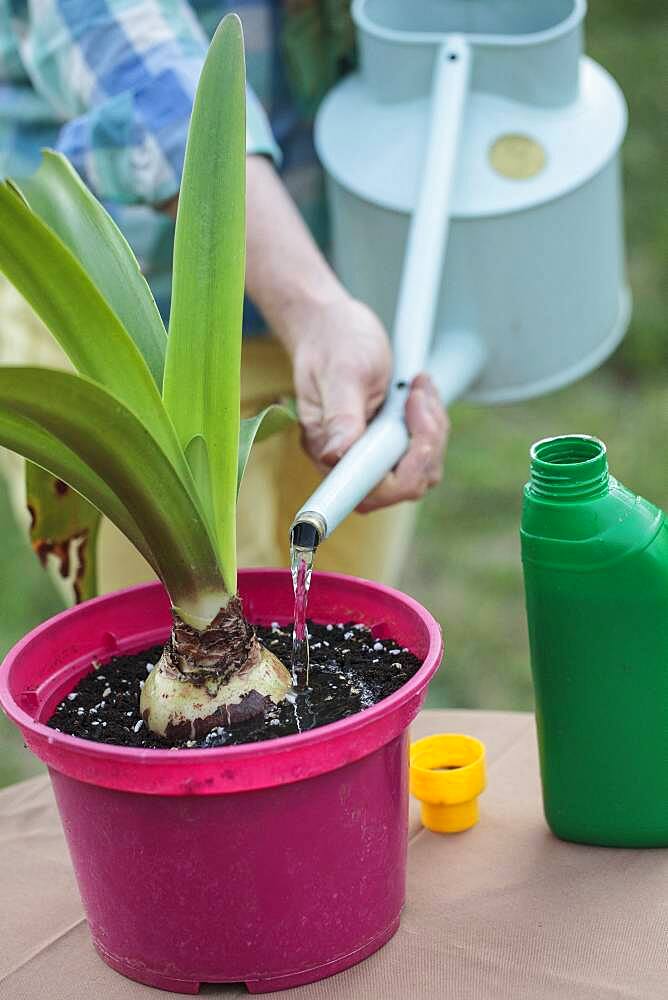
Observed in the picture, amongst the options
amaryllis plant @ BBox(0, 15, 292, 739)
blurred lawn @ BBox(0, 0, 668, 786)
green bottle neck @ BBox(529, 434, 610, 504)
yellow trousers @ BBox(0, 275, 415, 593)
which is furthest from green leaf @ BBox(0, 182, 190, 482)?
blurred lawn @ BBox(0, 0, 668, 786)

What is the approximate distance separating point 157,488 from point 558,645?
0.29 meters

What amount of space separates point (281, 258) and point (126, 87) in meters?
0.21

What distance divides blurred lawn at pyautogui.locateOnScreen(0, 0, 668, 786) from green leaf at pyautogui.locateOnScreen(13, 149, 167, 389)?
1.32m

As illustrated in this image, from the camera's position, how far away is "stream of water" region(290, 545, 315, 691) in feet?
2.61

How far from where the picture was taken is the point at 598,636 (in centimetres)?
79

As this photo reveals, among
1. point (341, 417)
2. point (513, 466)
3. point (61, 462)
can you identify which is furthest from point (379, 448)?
point (513, 466)

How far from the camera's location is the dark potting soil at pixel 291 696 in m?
0.74

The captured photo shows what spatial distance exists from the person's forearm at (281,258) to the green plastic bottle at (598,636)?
1.20ft

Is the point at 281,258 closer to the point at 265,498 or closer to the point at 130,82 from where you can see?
the point at 130,82

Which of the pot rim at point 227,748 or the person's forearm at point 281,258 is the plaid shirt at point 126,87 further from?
the pot rim at point 227,748

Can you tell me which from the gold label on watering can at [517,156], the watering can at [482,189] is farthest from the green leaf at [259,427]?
the gold label on watering can at [517,156]

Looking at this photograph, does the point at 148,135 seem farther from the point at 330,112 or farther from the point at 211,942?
the point at 211,942

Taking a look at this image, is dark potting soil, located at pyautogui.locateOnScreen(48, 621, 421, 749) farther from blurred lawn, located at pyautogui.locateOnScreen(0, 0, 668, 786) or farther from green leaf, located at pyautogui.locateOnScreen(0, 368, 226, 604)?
blurred lawn, located at pyautogui.locateOnScreen(0, 0, 668, 786)

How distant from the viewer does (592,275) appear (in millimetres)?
1291
